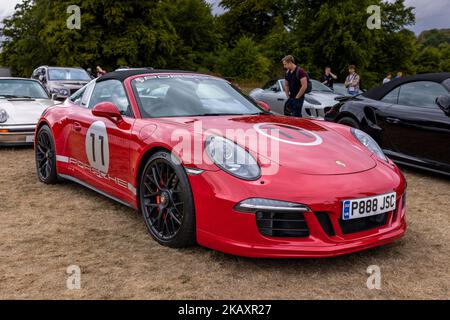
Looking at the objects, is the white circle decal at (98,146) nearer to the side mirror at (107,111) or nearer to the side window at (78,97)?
the side mirror at (107,111)

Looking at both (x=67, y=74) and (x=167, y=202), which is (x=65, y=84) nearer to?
(x=67, y=74)

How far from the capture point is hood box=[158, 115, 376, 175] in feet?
10.2

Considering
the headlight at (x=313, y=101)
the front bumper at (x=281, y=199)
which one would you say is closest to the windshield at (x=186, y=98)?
the front bumper at (x=281, y=199)

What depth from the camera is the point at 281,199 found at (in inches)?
113

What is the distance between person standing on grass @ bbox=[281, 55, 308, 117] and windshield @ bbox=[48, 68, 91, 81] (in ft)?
26.7

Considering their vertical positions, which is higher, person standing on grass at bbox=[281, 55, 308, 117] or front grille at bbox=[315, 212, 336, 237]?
person standing on grass at bbox=[281, 55, 308, 117]

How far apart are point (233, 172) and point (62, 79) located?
41.5ft

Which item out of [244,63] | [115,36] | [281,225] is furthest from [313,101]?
[115,36]

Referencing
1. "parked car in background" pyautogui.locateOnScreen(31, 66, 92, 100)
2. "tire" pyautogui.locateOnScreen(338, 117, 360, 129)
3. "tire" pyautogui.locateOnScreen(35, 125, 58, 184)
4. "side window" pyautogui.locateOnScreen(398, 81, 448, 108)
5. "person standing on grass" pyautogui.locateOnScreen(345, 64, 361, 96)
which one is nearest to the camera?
"tire" pyautogui.locateOnScreen(35, 125, 58, 184)

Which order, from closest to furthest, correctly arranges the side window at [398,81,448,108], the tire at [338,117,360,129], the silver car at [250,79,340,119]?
1. the side window at [398,81,448,108]
2. the tire at [338,117,360,129]
3. the silver car at [250,79,340,119]

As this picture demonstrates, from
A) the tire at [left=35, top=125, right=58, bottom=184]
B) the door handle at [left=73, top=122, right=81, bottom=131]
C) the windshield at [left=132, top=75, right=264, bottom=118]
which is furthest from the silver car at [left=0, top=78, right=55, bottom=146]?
the windshield at [left=132, top=75, right=264, bottom=118]

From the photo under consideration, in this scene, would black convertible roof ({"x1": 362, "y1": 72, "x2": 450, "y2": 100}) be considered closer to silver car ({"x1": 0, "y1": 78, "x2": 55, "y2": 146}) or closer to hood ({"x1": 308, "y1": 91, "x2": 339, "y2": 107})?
hood ({"x1": 308, "y1": 91, "x2": 339, "y2": 107})
